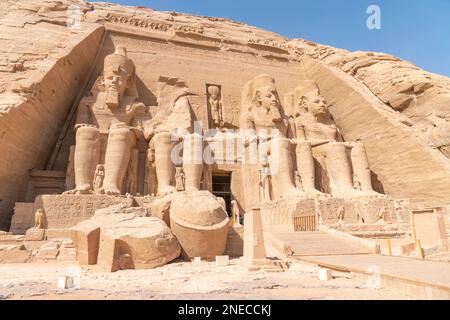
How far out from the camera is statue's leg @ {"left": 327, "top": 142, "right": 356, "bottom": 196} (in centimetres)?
865

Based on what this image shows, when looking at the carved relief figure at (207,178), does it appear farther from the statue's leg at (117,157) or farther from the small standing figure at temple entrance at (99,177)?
the small standing figure at temple entrance at (99,177)

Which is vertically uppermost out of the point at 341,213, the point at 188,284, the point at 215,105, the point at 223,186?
the point at 215,105

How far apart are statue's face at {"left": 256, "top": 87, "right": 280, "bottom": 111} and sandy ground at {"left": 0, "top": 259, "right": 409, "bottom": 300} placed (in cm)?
627

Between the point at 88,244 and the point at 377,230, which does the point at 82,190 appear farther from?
the point at 377,230

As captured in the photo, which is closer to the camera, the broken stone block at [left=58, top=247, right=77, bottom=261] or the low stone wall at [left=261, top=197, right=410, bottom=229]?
the broken stone block at [left=58, top=247, right=77, bottom=261]

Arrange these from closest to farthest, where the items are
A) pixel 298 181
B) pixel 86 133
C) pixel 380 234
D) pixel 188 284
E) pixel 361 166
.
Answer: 1. pixel 188 284
2. pixel 380 234
3. pixel 86 133
4. pixel 298 181
5. pixel 361 166

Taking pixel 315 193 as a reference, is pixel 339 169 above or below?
above

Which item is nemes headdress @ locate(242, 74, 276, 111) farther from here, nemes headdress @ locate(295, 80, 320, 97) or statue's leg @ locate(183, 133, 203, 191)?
statue's leg @ locate(183, 133, 203, 191)

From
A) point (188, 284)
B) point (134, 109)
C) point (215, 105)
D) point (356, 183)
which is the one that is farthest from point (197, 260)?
point (215, 105)

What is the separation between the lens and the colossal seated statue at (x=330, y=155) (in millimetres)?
8570

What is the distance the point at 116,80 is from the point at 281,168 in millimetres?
4984

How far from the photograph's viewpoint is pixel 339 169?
8.81 meters

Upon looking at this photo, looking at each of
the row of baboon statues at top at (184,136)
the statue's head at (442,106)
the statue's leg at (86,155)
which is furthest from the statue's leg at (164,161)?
the statue's head at (442,106)

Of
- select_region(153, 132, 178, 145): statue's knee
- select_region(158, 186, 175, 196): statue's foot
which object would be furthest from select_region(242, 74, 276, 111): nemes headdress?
select_region(158, 186, 175, 196): statue's foot
